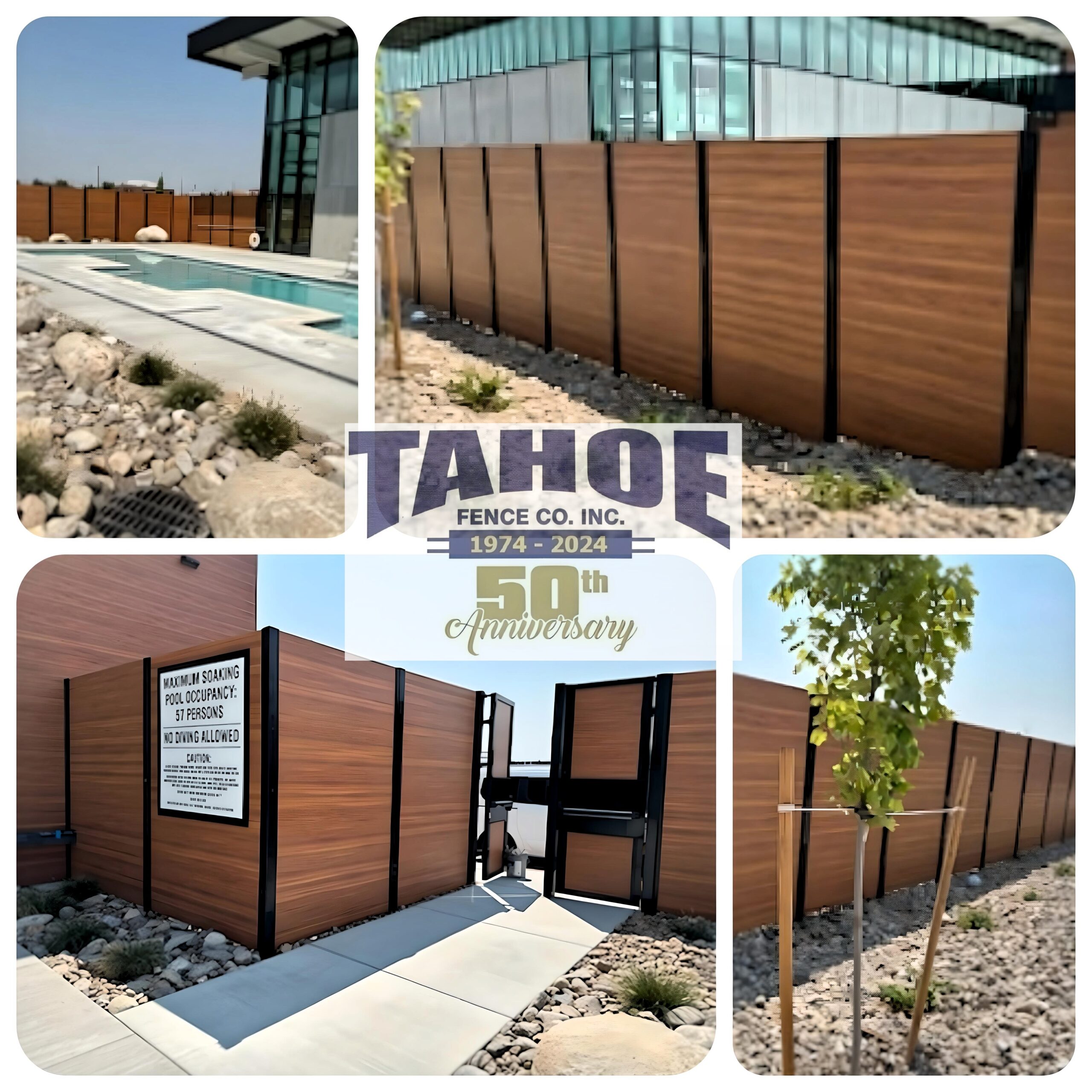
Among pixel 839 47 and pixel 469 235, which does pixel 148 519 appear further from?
pixel 839 47

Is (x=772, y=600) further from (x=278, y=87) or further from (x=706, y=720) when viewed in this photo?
(x=278, y=87)

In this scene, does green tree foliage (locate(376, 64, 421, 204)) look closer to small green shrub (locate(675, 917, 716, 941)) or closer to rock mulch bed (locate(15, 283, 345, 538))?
rock mulch bed (locate(15, 283, 345, 538))

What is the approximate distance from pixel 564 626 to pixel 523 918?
2.28m

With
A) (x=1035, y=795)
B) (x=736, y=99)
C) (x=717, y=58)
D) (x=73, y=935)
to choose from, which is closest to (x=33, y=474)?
(x=73, y=935)

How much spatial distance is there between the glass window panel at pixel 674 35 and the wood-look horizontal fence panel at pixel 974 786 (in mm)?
4587

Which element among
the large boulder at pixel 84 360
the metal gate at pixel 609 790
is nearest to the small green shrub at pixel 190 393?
the large boulder at pixel 84 360

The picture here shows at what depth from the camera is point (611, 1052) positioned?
3.08 m

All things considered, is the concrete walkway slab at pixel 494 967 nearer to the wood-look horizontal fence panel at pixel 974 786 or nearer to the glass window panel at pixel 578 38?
the wood-look horizontal fence panel at pixel 974 786

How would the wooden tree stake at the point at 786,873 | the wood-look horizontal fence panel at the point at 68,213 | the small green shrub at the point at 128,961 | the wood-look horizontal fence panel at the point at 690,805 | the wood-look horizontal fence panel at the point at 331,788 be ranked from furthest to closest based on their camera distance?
1. the wood-look horizontal fence panel at the point at 68,213
2. the wood-look horizontal fence panel at the point at 690,805
3. the wood-look horizontal fence panel at the point at 331,788
4. the small green shrub at the point at 128,961
5. the wooden tree stake at the point at 786,873

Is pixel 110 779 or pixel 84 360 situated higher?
pixel 84 360

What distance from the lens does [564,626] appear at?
3502 mm

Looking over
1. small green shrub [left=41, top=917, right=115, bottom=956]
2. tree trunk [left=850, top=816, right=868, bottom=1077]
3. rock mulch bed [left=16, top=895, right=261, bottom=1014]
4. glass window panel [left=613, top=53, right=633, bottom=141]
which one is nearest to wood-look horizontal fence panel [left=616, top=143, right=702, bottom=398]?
glass window panel [left=613, top=53, right=633, bottom=141]

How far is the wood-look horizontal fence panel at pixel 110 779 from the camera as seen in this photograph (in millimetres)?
4844

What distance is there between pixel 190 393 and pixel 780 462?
278 centimetres
